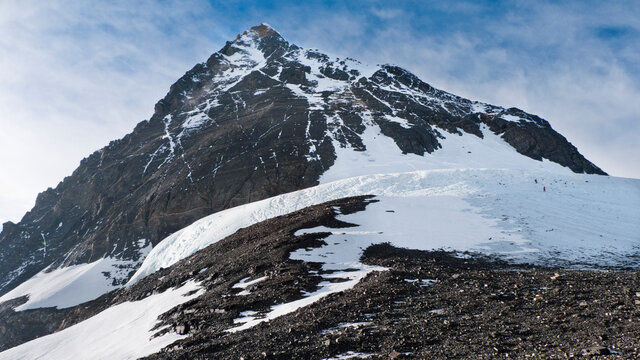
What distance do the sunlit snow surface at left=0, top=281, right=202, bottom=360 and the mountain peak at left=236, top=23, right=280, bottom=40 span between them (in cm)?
16059

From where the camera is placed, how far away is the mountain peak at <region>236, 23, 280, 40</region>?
551 ft

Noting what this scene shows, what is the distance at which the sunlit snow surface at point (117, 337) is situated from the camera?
15.0 metres

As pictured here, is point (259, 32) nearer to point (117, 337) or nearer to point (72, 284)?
point (72, 284)

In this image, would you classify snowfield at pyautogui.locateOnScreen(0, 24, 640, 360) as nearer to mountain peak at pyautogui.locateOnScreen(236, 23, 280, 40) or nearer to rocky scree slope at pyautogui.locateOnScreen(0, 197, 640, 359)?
rocky scree slope at pyautogui.locateOnScreen(0, 197, 640, 359)

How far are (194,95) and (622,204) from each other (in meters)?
111

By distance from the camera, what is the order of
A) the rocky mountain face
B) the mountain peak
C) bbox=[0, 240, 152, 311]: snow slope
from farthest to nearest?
the mountain peak < the rocky mountain face < bbox=[0, 240, 152, 311]: snow slope

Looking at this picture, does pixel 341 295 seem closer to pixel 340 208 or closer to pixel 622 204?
pixel 340 208

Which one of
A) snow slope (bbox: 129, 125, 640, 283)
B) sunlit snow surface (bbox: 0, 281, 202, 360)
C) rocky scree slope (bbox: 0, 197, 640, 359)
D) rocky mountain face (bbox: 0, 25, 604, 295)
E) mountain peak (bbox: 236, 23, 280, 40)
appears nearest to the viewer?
rocky scree slope (bbox: 0, 197, 640, 359)

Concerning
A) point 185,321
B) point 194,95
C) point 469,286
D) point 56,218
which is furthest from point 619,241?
point 194,95

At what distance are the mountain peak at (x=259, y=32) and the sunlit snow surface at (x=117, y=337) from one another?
16059 cm

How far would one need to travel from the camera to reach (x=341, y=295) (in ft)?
47.6

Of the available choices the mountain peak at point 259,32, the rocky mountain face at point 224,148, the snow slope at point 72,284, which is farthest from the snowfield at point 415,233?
the mountain peak at point 259,32

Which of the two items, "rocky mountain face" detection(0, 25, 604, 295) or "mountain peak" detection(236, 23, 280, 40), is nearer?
"rocky mountain face" detection(0, 25, 604, 295)

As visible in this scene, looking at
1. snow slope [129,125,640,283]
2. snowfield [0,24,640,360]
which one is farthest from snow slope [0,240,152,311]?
snow slope [129,125,640,283]
